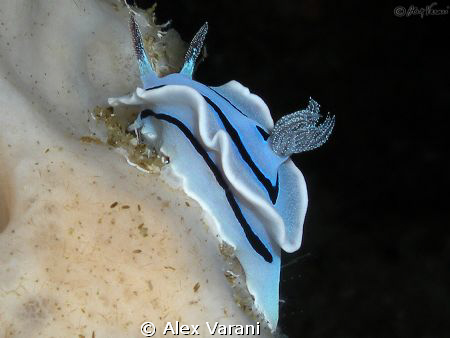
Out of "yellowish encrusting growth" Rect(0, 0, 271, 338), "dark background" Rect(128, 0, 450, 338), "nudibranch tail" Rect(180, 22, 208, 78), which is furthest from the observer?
"nudibranch tail" Rect(180, 22, 208, 78)

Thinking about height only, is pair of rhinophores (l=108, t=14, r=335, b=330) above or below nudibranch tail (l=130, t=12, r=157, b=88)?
below

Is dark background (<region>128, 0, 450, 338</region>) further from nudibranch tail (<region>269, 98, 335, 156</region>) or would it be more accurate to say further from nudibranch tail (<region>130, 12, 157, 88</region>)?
nudibranch tail (<region>130, 12, 157, 88</region>)

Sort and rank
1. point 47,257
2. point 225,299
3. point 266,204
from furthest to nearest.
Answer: point 266,204 < point 225,299 < point 47,257

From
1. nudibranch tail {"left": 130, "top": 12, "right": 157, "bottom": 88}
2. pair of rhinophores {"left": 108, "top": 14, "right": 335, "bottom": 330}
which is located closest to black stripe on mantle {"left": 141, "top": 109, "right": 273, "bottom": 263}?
pair of rhinophores {"left": 108, "top": 14, "right": 335, "bottom": 330}

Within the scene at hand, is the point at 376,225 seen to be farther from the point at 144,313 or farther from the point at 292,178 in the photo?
the point at 144,313

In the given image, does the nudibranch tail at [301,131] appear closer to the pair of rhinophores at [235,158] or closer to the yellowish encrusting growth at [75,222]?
the pair of rhinophores at [235,158]

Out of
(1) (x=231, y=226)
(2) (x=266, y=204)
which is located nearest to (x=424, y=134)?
(2) (x=266, y=204)

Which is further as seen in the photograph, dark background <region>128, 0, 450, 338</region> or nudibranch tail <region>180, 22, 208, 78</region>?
nudibranch tail <region>180, 22, 208, 78</region>

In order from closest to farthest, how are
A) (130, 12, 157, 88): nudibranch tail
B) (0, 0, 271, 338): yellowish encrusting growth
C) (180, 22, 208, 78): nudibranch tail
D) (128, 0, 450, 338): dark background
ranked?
1. (0, 0, 271, 338): yellowish encrusting growth
2. (128, 0, 450, 338): dark background
3. (130, 12, 157, 88): nudibranch tail
4. (180, 22, 208, 78): nudibranch tail
